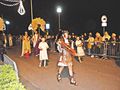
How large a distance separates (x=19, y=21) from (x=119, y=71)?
61.4 meters

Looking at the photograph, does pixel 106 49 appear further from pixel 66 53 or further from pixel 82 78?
pixel 66 53

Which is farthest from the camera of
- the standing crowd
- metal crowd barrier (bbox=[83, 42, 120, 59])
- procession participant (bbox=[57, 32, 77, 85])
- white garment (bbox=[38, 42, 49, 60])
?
metal crowd barrier (bbox=[83, 42, 120, 59])

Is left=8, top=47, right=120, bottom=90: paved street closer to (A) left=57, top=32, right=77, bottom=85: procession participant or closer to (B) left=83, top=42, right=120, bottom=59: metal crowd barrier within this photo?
(A) left=57, top=32, right=77, bottom=85: procession participant

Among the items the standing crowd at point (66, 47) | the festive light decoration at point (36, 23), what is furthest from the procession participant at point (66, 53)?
the festive light decoration at point (36, 23)

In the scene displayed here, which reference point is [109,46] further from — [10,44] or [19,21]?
[19,21]

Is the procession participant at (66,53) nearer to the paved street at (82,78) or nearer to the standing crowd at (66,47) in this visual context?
the standing crowd at (66,47)

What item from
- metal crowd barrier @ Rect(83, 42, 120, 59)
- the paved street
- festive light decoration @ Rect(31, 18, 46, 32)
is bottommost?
the paved street

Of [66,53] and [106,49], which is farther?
[106,49]

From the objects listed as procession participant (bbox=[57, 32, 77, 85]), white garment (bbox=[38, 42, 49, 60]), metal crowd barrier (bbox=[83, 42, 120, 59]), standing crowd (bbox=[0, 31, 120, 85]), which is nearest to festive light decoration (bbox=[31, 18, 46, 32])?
standing crowd (bbox=[0, 31, 120, 85])

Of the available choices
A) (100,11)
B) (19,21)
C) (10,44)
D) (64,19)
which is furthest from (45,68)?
(19,21)

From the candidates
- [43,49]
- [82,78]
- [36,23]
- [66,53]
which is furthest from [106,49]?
[36,23]

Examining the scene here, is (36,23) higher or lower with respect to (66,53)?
higher

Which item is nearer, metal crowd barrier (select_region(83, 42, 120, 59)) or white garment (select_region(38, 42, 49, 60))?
white garment (select_region(38, 42, 49, 60))

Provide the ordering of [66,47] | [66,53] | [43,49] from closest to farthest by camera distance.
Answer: [66,47]
[66,53]
[43,49]
